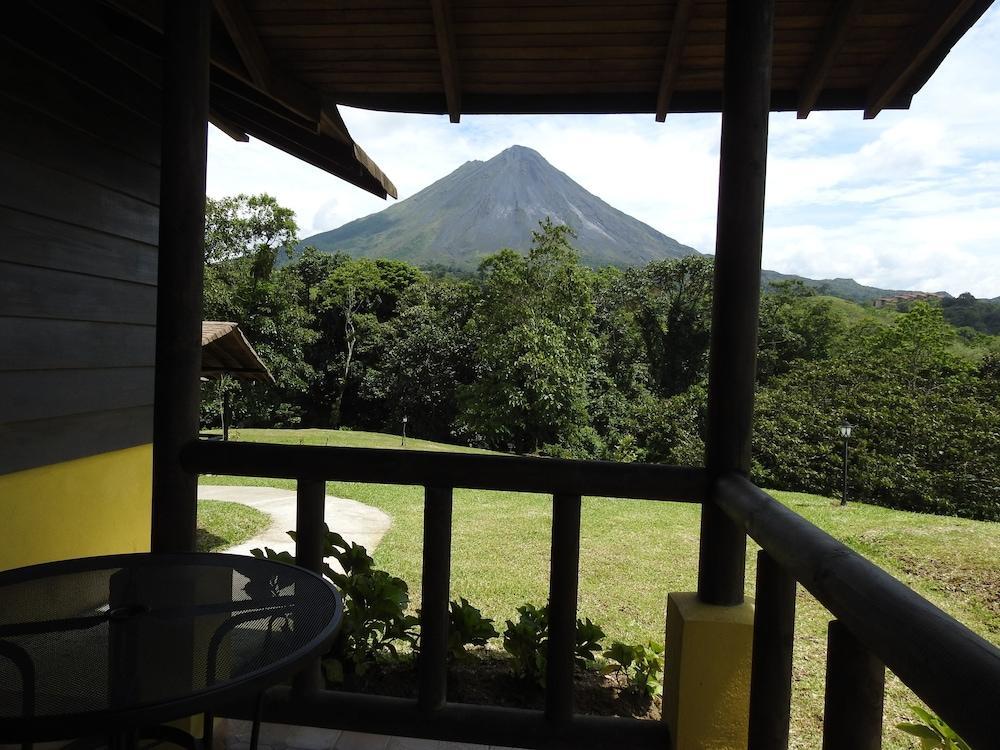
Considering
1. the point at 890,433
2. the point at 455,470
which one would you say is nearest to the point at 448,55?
the point at 455,470

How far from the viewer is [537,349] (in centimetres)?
1703

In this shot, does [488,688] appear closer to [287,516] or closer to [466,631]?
[466,631]

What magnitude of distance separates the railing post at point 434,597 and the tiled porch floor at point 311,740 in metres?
0.23

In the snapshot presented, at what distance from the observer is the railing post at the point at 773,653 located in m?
1.15

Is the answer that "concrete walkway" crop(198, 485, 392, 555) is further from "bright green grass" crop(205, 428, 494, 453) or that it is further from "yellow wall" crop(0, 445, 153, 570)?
"bright green grass" crop(205, 428, 494, 453)

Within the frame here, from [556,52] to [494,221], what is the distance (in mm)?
66903

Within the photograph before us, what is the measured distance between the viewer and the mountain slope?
203 ft

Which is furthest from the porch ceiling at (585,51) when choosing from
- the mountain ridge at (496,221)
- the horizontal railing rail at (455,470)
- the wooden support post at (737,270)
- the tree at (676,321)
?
the mountain ridge at (496,221)

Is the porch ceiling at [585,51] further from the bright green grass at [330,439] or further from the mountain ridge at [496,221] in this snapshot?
the mountain ridge at [496,221]

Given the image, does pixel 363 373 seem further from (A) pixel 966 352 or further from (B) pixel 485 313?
(A) pixel 966 352

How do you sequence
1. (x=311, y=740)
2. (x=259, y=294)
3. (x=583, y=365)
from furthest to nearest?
(x=259, y=294) < (x=583, y=365) < (x=311, y=740)

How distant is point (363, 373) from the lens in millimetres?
20469

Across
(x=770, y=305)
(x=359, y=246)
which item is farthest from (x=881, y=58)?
(x=359, y=246)

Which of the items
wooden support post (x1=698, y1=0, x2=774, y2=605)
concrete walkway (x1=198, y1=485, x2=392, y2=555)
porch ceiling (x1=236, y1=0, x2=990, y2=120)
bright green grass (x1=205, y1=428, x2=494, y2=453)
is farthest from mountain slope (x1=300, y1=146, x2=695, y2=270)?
wooden support post (x1=698, y1=0, x2=774, y2=605)
